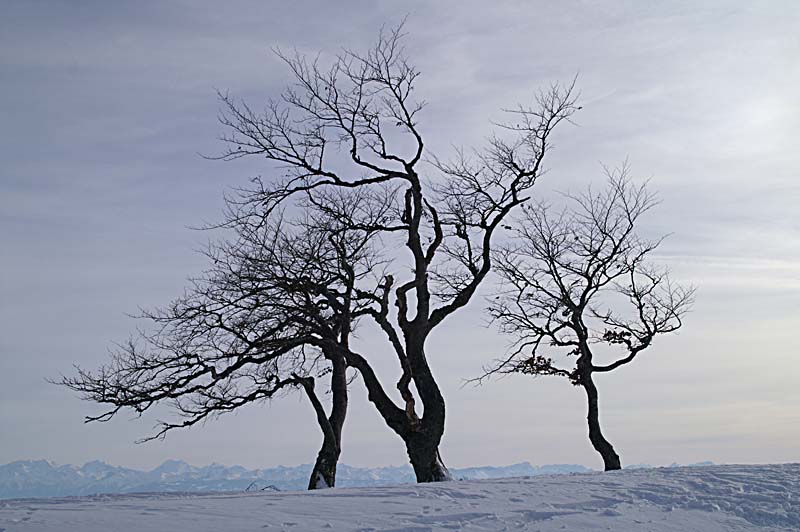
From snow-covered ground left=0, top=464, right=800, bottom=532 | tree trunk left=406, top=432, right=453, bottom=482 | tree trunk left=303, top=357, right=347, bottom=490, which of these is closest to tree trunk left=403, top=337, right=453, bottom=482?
tree trunk left=406, top=432, right=453, bottom=482

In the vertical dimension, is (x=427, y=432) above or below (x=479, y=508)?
above

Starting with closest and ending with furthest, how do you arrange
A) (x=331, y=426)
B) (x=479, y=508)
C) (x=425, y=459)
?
(x=479, y=508) → (x=425, y=459) → (x=331, y=426)

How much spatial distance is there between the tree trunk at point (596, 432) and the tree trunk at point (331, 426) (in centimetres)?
642

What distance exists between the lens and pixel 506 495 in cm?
1001

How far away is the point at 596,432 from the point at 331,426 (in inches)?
270

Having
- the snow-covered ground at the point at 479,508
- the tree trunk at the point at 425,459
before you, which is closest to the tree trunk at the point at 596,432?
the tree trunk at the point at 425,459

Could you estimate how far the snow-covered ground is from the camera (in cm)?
780

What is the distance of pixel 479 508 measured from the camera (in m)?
9.06

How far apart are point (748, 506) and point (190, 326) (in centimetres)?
1217

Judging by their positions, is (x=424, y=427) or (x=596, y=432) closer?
(x=424, y=427)

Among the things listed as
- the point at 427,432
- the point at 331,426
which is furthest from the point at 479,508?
the point at 331,426

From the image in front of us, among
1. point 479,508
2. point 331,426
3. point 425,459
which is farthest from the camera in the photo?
point 331,426

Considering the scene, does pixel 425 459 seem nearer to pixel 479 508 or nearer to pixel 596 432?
pixel 596 432

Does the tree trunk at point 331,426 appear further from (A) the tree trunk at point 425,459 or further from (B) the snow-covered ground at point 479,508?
(B) the snow-covered ground at point 479,508
